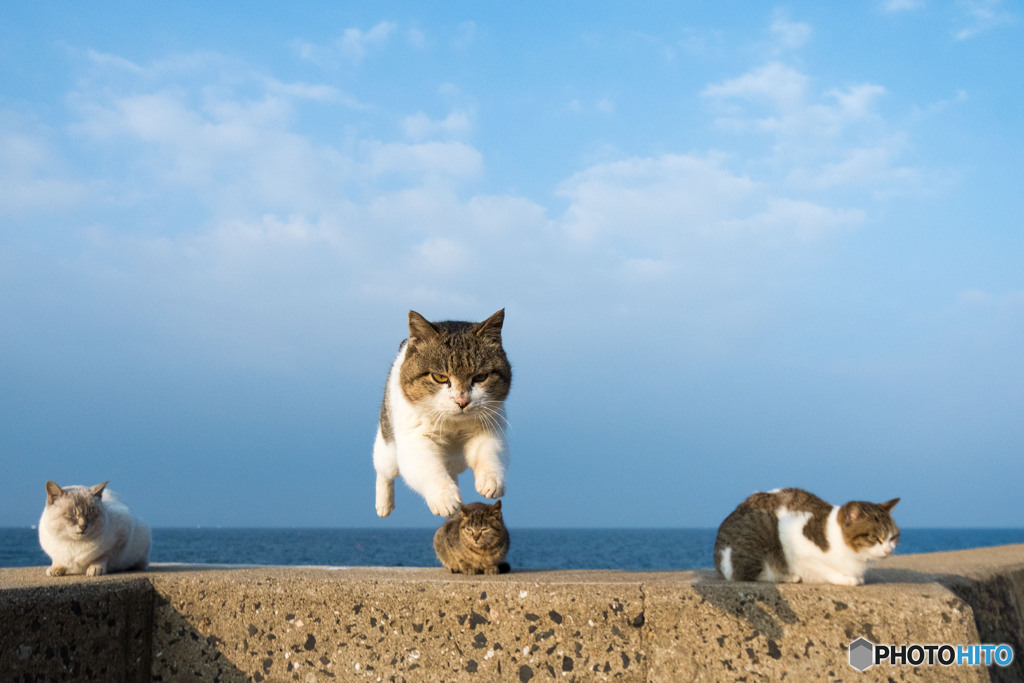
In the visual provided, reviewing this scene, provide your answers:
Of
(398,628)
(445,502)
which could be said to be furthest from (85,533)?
(445,502)

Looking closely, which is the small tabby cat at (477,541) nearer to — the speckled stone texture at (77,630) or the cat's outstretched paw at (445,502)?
the cat's outstretched paw at (445,502)

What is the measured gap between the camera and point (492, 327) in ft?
12.2

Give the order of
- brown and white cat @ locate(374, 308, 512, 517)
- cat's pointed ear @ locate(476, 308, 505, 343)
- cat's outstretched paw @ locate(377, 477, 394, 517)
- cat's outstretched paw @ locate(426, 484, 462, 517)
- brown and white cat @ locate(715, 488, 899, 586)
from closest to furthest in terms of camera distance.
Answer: cat's outstretched paw @ locate(426, 484, 462, 517)
brown and white cat @ locate(374, 308, 512, 517)
cat's pointed ear @ locate(476, 308, 505, 343)
brown and white cat @ locate(715, 488, 899, 586)
cat's outstretched paw @ locate(377, 477, 394, 517)

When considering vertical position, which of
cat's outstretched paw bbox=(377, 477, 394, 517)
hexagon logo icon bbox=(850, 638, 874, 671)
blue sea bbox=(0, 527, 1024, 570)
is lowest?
blue sea bbox=(0, 527, 1024, 570)

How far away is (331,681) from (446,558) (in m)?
1.41

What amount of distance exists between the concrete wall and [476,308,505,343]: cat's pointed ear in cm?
129

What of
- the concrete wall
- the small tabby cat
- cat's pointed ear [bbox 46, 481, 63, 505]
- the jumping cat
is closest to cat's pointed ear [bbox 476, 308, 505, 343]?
the concrete wall

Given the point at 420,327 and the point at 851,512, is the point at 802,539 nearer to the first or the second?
the point at 851,512

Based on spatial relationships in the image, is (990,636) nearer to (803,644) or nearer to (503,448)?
(803,644)

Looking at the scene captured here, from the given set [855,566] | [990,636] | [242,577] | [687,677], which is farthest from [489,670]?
[990,636]

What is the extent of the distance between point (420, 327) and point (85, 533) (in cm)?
298

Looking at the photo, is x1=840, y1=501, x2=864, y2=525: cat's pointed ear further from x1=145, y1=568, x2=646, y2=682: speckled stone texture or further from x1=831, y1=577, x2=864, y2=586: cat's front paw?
x1=145, y1=568, x2=646, y2=682: speckled stone texture

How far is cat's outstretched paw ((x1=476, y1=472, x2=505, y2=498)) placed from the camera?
330cm

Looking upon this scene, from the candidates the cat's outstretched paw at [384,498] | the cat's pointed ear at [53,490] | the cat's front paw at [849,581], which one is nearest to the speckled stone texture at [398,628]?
the cat's outstretched paw at [384,498]
